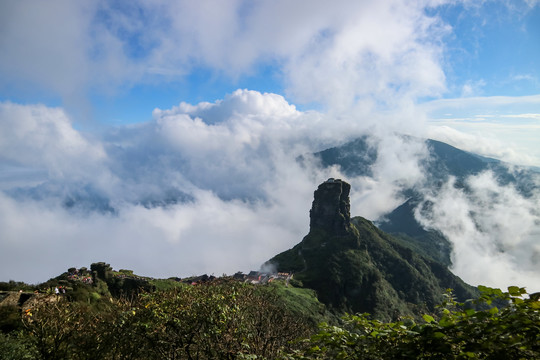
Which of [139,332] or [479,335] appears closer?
[479,335]

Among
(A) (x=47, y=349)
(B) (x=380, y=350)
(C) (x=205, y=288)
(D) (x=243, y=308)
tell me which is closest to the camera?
(B) (x=380, y=350)

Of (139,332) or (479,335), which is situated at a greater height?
(479,335)

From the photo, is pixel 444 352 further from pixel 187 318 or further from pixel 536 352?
pixel 187 318

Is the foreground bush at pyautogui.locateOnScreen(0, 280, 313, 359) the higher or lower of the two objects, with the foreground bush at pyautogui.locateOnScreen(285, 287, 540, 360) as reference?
lower

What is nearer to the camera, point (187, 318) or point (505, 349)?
point (505, 349)

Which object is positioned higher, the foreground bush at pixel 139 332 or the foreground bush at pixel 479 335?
the foreground bush at pixel 479 335

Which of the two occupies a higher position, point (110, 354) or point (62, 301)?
point (62, 301)

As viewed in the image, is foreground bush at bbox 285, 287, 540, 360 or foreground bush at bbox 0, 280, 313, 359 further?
foreground bush at bbox 0, 280, 313, 359

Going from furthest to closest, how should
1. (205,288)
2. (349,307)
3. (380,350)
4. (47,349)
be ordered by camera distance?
(349,307)
(205,288)
(47,349)
(380,350)

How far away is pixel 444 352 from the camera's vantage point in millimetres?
5777

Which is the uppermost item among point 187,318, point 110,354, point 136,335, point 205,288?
point 205,288

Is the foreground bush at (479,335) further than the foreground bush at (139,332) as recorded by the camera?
No

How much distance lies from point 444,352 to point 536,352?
1643 millimetres

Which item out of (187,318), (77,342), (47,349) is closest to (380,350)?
(187,318)
